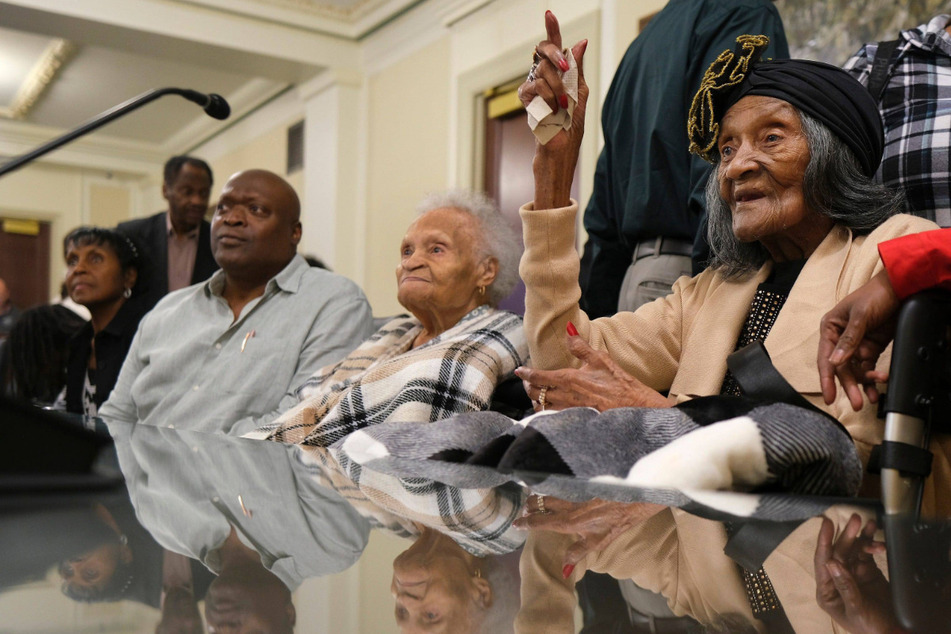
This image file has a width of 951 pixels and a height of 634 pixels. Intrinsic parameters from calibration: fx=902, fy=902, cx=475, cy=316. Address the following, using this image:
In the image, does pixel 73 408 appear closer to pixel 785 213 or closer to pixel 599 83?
pixel 785 213

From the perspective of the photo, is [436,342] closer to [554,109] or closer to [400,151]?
[554,109]

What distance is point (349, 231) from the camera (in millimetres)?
7078

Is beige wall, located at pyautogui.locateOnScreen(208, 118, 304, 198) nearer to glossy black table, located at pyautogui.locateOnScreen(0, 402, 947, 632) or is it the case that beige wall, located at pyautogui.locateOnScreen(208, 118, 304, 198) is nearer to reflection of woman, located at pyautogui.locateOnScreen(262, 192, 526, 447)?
reflection of woman, located at pyautogui.locateOnScreen(262, 192, 526, 447)

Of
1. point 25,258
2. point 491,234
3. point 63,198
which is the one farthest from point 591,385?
point 25,258

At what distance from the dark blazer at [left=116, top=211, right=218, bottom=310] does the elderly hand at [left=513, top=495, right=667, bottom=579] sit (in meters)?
3.00

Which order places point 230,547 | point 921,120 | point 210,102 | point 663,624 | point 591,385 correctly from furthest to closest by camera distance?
1. point 210,102
2. point 921,120
3. point 591,385
4. point 230,547
5. point 663,624

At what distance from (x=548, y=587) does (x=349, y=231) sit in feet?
22.0

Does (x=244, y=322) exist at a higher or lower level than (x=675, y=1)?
lower

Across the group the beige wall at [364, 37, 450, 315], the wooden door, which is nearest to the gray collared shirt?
the beige wall at [364, 37, 450, 315]

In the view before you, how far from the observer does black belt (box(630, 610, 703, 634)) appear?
41cm

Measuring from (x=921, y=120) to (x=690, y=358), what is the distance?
2.43 ft

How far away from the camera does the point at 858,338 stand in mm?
1121

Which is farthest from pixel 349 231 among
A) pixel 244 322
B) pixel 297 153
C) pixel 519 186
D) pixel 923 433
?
pixel 923 433

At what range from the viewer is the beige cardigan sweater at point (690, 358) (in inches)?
19.3
